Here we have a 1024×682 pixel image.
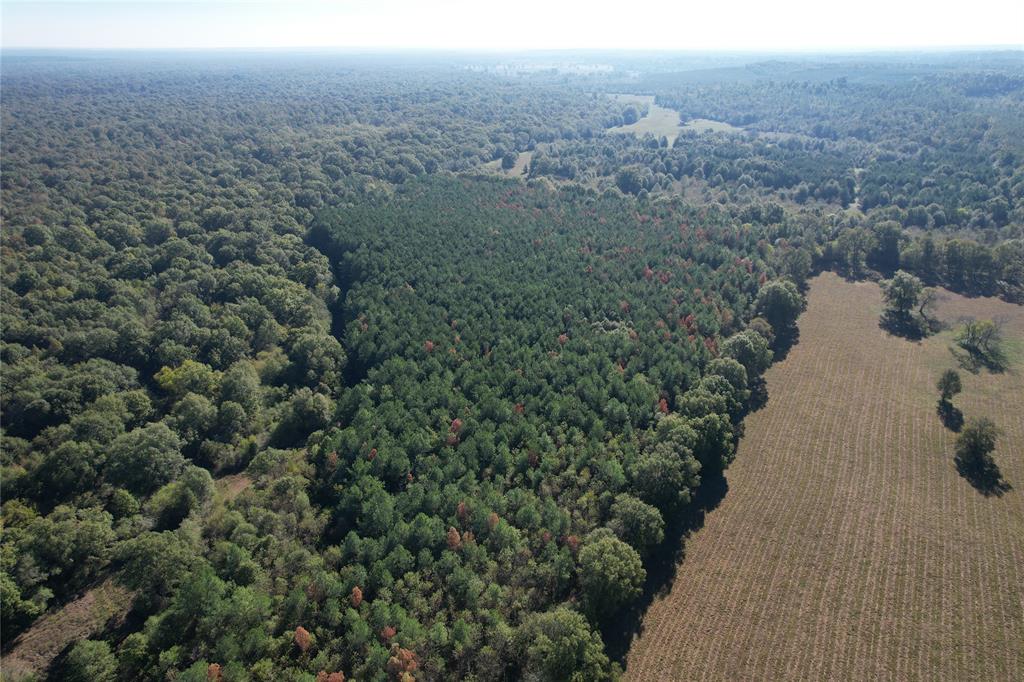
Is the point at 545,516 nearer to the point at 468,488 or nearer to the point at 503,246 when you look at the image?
the point at 468,488

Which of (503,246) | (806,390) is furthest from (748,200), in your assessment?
(806,390)

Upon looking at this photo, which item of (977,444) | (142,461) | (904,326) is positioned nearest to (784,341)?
(904,326)

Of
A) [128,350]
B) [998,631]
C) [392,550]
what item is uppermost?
[128,350]

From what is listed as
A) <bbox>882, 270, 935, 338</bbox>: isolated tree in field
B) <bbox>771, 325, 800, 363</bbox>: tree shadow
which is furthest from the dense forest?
<bbox>882, 270, 935, 338</bbox>: isolated tree in field

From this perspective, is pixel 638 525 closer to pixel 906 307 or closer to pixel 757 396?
pixel 757 396

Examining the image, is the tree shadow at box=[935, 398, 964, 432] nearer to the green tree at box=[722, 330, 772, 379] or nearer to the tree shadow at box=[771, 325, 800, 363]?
the tree shadow at box=[771, 325, 800, 363]

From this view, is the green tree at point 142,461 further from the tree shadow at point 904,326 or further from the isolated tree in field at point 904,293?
the isolated tree in field at point 904,293
